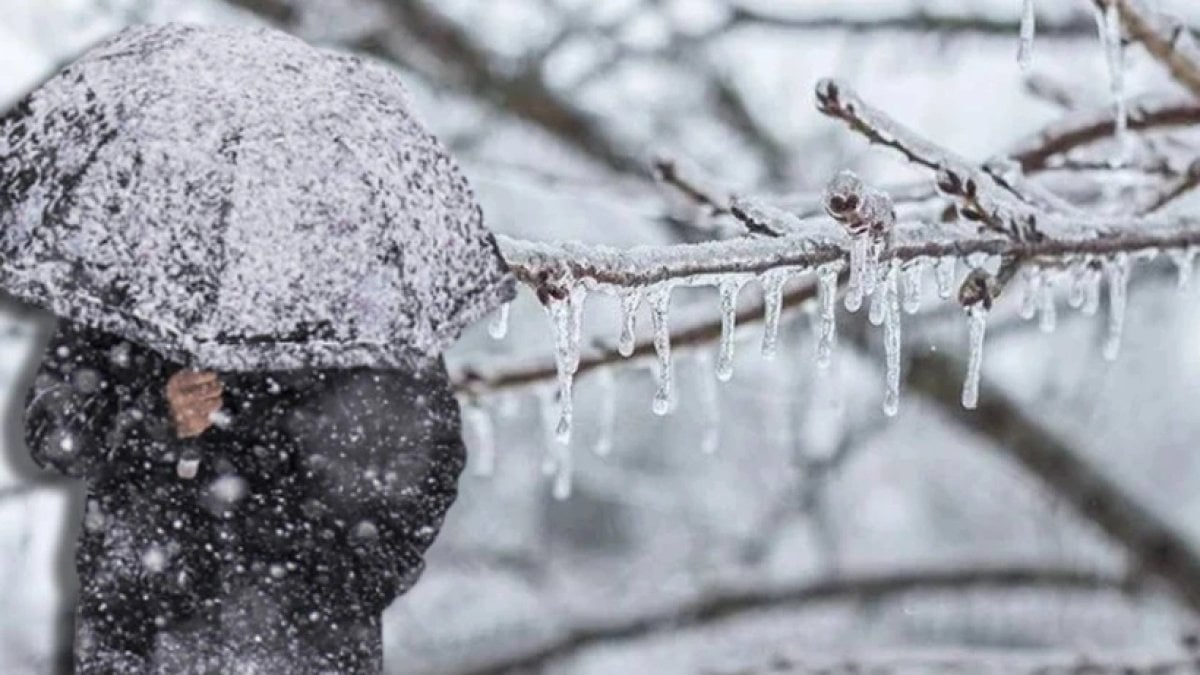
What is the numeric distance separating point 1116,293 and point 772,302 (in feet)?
1.14

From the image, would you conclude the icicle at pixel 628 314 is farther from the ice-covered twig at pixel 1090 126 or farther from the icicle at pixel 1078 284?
the ice-covered twig at pixel 1090 126

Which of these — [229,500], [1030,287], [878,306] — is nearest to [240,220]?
[229,500]

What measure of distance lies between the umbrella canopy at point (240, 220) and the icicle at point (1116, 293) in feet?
1.51

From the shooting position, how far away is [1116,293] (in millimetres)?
1175

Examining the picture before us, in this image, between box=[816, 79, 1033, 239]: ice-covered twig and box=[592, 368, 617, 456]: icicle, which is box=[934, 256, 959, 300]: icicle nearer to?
box=[816, 79, 1033, 239]: ice-covered twig

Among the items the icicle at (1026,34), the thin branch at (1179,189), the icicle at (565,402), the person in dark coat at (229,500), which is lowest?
the person in dark coat at (229,500)

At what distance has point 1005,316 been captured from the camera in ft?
10.1

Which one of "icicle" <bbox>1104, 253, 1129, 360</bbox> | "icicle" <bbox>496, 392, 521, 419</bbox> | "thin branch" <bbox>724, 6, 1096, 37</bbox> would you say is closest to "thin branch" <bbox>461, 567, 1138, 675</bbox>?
"thin branch" <bbox>724, 6, 1096, 37</bbox>

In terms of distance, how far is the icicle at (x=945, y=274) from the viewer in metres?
0.95

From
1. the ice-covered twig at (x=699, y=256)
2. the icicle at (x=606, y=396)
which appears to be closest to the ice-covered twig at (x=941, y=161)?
the ice-covered twig at (x=699, y=256)

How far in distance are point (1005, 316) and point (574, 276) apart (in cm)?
236

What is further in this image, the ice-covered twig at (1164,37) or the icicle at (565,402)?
the ice-covered twig at (1164,37)

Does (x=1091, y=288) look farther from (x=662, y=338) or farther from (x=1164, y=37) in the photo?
(x=662, y=338)

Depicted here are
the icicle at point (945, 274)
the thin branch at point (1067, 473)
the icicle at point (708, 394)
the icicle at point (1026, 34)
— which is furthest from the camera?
the thin branch at point (1067, 473)
